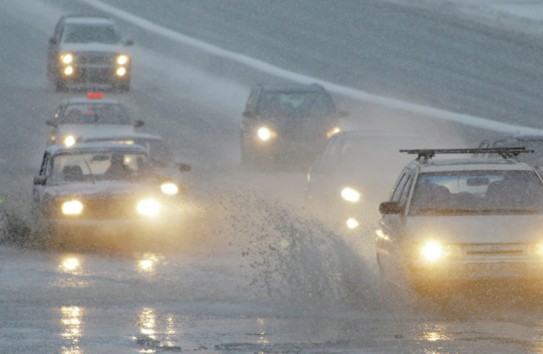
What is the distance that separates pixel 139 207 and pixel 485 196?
6.55 m

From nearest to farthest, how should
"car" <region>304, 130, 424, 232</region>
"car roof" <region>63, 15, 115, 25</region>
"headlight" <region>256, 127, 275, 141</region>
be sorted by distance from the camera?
1. "car" <region>304, 130, 424, 232</region>
2. "headlight" <region>256, 127, 275, 141</region>
3. "car roof" <region>63, 15, 115, 25</region>

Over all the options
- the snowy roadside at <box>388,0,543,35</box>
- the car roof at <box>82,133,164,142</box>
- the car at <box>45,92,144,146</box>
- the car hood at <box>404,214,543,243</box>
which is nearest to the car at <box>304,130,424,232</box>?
the car roof at <box>82,133,164,142</box>

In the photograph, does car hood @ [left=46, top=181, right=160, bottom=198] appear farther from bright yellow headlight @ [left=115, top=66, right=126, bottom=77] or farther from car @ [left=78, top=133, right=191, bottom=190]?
bright yellow headlight @ [left=115, top=66, right=126, bottom=77]

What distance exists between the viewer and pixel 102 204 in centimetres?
2091

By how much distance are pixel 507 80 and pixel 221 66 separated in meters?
7.65

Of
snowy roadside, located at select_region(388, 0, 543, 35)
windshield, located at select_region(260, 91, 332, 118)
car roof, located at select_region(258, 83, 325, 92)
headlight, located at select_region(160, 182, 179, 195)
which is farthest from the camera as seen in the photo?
snowy roadside, located at select_region(388, 0, 543, 35)

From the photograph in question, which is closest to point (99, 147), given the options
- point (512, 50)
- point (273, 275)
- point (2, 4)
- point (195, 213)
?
point (195, 213)

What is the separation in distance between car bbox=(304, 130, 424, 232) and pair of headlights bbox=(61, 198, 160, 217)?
2.13 meters

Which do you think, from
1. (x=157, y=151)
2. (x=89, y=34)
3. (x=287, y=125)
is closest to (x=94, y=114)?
(x=287, y=125)

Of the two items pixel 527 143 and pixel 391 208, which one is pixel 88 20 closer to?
pixel 527 143

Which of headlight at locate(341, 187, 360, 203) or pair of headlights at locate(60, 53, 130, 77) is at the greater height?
pair of headlights at locate(60, 53, 130, 77)

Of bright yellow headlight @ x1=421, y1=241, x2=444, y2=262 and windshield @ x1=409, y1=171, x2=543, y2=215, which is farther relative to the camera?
windshield @ x1=409, y1=171, x2=543, y2=215

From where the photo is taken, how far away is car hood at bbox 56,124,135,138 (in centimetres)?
3275

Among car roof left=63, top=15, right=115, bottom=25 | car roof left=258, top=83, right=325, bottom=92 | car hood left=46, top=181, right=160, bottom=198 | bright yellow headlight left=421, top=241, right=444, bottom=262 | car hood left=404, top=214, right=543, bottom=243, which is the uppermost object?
car roof left=63, top=15, right=115, bottom=25
